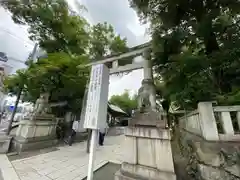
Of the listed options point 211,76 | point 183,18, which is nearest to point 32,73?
point 183,18

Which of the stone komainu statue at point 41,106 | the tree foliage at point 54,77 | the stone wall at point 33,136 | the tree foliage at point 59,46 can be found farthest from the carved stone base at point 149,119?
the stone komainu statue at point 41,106

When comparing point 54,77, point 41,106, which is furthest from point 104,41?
point 41,106

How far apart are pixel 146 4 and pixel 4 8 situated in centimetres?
947

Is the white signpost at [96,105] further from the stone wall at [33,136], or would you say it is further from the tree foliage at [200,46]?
the stone wall at [33,136]

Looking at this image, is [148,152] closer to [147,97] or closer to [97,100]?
[147,97]

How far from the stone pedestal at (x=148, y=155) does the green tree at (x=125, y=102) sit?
1827cm

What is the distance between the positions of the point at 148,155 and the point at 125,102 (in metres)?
19.1

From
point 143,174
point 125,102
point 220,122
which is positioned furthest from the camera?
point 125,102

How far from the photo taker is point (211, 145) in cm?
197

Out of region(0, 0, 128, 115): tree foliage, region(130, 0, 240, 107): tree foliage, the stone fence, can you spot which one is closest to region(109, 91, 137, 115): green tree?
region(0, 0, 128, 115): tree foliage

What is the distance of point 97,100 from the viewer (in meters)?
2.66

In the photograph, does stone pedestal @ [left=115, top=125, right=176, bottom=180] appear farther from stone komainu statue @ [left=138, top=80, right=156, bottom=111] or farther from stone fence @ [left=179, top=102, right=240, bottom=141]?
stone fence @ [left=179, top=102, right=240, bottom=141]

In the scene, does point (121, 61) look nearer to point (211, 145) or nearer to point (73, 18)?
point (211, 145)

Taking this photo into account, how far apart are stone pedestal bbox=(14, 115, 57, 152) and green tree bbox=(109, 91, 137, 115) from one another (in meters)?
15.1
